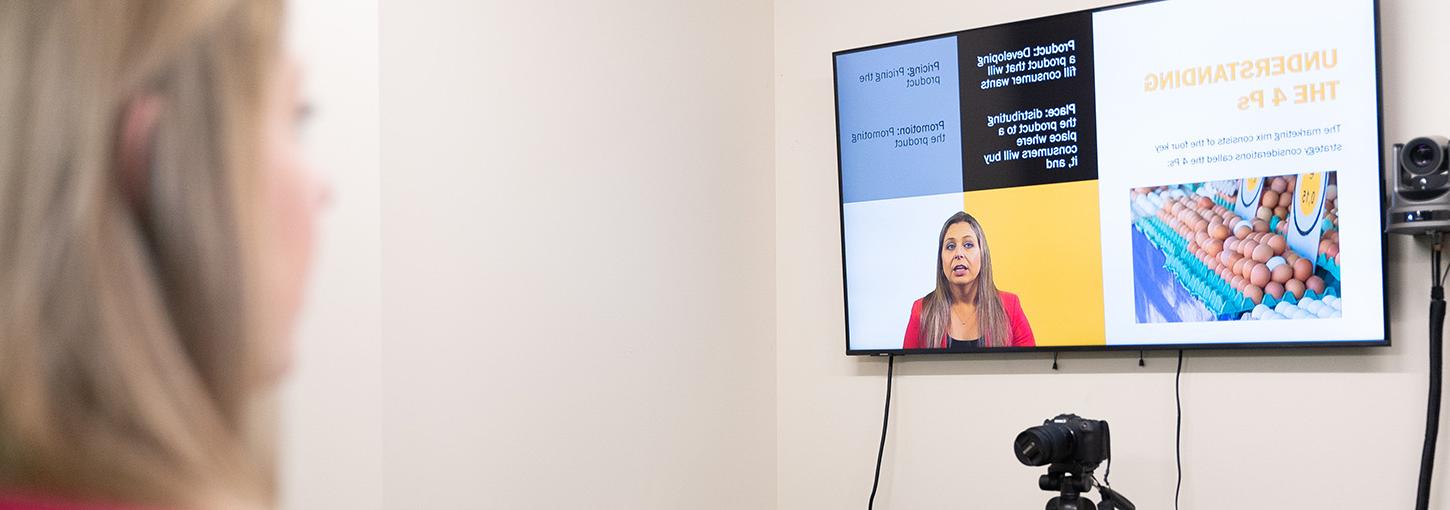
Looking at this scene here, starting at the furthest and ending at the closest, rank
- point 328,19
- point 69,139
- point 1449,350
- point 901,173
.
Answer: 1. point 901,173
2. point 1449,350
3. point 328,19
4. point 69,139

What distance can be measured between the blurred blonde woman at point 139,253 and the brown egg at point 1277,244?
7.96 feet

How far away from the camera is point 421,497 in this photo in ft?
7.39

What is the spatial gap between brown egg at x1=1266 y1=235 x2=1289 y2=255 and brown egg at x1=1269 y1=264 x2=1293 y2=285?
0.10 ft

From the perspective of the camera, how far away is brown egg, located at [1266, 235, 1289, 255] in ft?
8.30

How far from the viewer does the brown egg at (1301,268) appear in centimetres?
250

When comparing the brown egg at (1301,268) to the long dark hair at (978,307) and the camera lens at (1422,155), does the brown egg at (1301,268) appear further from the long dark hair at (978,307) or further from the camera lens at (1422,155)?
the long dark hair at (978,307)

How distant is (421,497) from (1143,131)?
166 cm

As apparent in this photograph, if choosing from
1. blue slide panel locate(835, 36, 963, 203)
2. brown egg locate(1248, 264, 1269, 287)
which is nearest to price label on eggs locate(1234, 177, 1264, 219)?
brown egg locate(1248, 264, 1269, 287)

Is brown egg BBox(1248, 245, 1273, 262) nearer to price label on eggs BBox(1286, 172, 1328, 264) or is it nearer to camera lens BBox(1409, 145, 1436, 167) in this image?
price label on eggs BBox(1286, 172, 1328, 264)

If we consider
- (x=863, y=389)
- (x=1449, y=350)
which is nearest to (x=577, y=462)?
(x=863, y=389)

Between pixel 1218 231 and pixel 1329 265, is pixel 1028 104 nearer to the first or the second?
pixel 1218 231

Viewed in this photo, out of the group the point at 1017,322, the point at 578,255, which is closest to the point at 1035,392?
the point at 1017,322

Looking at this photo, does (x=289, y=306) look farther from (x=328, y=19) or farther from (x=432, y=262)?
(x=432, y=262)

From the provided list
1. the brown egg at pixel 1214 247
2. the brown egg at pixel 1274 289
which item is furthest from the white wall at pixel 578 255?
the brown egg at pixel 1274 289
